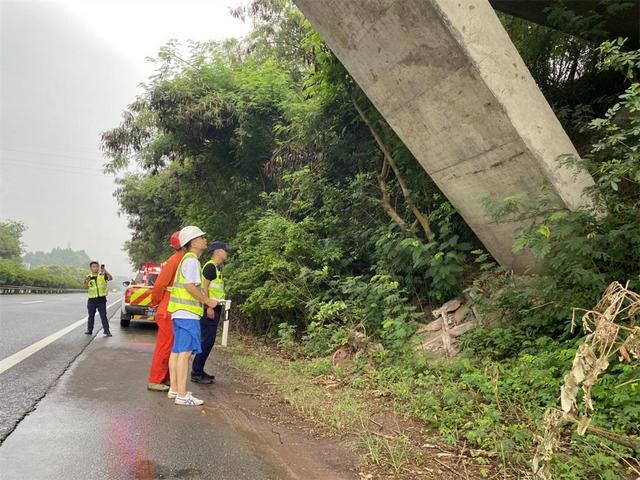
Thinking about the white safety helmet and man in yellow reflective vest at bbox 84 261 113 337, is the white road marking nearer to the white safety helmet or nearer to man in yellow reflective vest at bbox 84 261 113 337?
man in yellow reflective vest at bbox 84 261 113 337

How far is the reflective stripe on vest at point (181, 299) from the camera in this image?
16.1 ft

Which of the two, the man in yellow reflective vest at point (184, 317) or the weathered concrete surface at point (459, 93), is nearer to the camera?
the man in yellow reflective vest at point (184, 317)

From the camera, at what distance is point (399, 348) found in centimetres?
612

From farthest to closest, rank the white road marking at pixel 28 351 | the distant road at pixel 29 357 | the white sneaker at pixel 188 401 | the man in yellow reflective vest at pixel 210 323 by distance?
the man in yellow reflective vest at pixel 210 323
the white road marking at pixel 28 351
the white sneaker at pixel 188 401
the distant road at pixel 29 357

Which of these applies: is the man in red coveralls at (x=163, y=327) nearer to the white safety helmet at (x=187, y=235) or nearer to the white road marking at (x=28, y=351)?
the white safety helmet at (x=187, y=235)

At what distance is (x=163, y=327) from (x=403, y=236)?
13.9 feet

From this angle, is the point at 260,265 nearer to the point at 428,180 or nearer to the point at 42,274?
the point at 428,180

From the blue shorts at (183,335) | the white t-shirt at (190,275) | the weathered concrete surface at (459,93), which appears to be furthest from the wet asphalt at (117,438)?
the weathered concrete surface at (459,93)

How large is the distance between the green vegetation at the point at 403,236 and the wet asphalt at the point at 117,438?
1171 millimetres

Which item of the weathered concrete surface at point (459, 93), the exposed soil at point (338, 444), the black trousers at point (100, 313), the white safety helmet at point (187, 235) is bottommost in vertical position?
the exposed soil at point (338, 444)

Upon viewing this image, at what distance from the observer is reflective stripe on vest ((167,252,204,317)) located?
16.1ft

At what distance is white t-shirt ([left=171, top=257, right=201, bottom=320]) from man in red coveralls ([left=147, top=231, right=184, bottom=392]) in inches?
14.2

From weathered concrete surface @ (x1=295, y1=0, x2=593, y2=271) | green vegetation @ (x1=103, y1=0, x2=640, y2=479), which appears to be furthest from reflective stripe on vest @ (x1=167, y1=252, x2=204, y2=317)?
weathered concrete surface @ (x1=295, y1=0, x2=593, y2=271)

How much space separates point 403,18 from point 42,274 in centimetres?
4532
